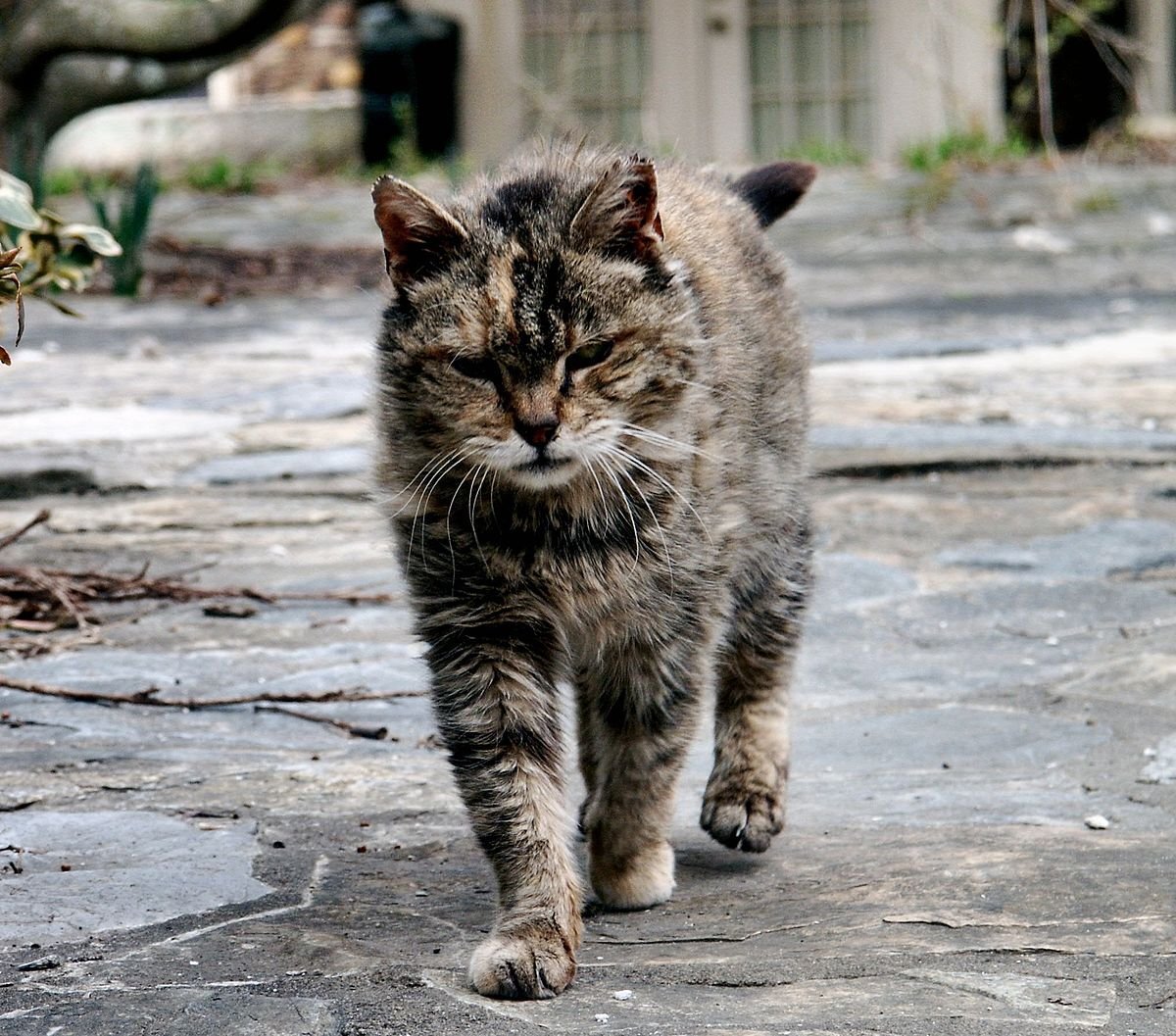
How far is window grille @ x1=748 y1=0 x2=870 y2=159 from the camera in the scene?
693 inches

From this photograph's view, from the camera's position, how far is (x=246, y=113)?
653 inches

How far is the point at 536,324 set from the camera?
2.91 metres

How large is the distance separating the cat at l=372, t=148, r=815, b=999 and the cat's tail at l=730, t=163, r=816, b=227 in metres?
0.78

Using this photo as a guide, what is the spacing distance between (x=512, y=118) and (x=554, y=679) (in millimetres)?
14673

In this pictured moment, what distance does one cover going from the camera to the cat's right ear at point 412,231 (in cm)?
300

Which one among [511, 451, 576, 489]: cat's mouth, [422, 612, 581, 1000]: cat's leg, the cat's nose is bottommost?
[422, 612, 581, 1000]: cat's leg

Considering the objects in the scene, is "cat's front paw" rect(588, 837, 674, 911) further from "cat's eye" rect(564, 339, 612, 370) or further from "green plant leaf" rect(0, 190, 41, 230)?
"green plant leaf" rect(0, 190, 41, 230)

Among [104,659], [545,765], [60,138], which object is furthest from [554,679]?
[60,138]

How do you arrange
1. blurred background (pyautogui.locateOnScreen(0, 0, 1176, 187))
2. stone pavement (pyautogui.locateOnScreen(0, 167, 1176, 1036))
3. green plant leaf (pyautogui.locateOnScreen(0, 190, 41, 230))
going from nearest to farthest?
stone pavement (pyautogui.locateOnScreen(0, 167, 1176, 1036))
green plant leaf (pyautogui.locateOnScreen(0, 190, 41, 230))
blurred background (pyautogui.locateOnScreen(0, 0, 1176, 187))

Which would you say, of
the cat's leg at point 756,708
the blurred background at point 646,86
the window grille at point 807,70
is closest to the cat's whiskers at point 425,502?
the cat's leg at point 756,708

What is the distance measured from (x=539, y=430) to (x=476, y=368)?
7.0 inches

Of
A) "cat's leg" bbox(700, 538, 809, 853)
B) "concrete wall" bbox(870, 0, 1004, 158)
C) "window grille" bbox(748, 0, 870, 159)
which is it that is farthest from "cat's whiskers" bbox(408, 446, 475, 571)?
"window grille" bbox(748, 0, 870, 159)

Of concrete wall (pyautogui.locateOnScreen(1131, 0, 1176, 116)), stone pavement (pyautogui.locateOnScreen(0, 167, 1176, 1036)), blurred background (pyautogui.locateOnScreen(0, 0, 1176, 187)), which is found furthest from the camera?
concrete wall (pyautogui.locateOnScreen(1131, 0, 1176, 116))

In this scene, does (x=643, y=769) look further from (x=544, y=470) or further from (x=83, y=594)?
(x=83, y=594)
